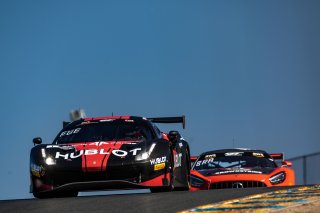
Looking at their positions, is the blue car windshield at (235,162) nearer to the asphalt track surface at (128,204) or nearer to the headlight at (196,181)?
the headlight at (196,181)

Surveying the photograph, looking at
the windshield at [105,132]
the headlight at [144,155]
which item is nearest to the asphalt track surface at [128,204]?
the headlight at [144,155]

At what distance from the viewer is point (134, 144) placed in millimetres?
13578

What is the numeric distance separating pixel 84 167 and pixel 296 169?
12.0 m

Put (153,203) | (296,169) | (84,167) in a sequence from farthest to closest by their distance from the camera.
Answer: (296,169) → (84,167) → (153,203)

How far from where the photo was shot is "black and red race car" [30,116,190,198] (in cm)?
1309

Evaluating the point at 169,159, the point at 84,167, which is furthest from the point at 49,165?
the point at 169,159

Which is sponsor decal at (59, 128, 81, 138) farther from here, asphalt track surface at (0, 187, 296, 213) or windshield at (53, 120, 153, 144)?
asphalt track surface at (0, 187, 296, 213)

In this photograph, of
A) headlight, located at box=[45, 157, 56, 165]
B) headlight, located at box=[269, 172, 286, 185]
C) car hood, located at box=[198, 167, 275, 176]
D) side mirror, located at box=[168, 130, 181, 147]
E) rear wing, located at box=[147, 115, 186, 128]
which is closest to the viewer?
headlight, located at box=[45, 157, 56, 165]

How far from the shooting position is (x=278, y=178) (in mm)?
16391

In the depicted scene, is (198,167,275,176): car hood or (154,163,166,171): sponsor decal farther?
(198,167,275,176): car hood

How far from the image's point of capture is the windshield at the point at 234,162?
56.5 ft

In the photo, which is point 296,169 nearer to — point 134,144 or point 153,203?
point 134,144

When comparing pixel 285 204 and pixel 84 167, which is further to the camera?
pixel 84 167

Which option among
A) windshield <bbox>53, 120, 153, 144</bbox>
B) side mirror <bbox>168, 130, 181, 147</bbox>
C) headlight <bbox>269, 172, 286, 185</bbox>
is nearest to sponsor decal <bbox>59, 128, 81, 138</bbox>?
windshield <bbox>53, 120, 153, 144</bbox>
